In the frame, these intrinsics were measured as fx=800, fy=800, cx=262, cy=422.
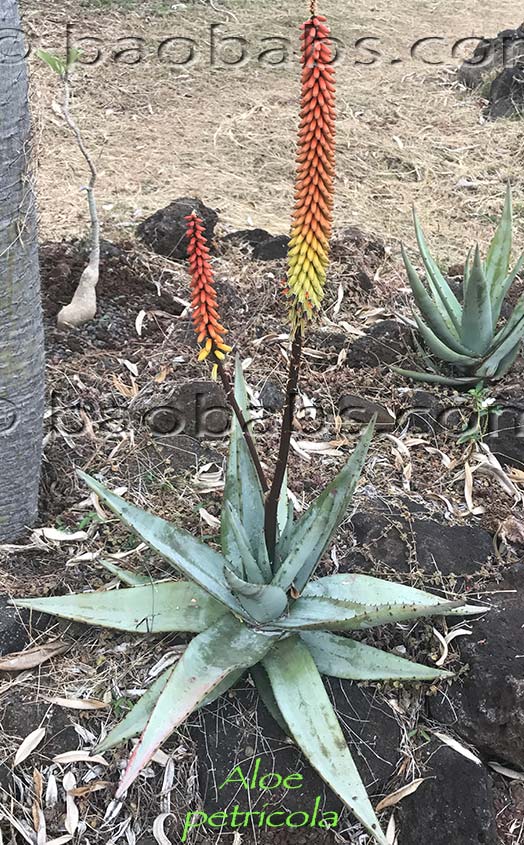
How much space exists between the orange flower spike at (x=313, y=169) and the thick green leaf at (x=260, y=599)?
2.30 feet

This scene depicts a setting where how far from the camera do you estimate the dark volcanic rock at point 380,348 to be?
3721mm

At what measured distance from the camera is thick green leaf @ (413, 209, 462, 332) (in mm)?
3617

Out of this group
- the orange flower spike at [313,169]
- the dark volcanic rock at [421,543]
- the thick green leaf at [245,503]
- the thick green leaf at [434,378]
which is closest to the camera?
the orange flower spike at [313,169]

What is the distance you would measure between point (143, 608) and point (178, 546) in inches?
8.6

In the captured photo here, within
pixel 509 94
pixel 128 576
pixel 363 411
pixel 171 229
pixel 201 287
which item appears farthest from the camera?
→ pixel 509 94

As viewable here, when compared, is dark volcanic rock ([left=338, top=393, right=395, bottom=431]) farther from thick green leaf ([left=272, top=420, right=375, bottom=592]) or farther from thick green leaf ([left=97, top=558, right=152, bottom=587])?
thick green leaf ([left=97, top=558, right=152, bottom=587])

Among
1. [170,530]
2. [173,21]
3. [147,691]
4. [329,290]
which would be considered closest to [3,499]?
[170,530]

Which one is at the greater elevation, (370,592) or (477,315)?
(477,315)

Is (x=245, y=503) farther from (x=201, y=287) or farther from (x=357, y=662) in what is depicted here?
(x=201, y=287)

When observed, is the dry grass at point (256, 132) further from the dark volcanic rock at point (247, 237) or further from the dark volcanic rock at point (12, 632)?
the dark volcanic rock at point (12, 632)

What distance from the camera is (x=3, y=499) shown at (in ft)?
9.07

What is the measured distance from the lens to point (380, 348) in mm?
3730

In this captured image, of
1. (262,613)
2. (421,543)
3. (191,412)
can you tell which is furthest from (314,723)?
(191,412)

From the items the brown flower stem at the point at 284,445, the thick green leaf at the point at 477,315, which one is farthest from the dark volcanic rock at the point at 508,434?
the brown flower stem at the point at 284,445
